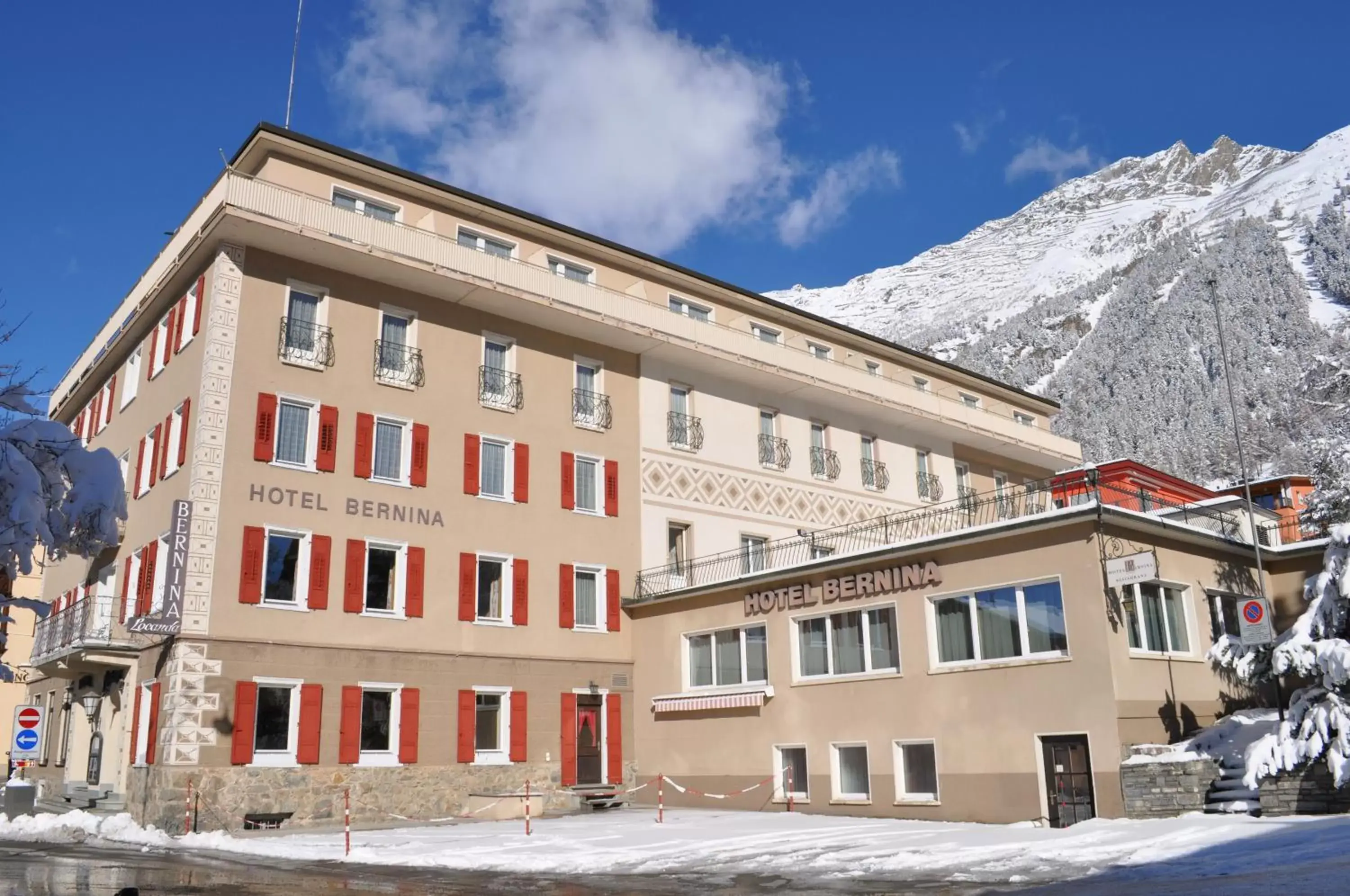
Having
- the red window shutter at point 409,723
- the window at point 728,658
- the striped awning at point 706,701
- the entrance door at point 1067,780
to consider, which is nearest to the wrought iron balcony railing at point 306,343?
the red window shutter at point 409,723

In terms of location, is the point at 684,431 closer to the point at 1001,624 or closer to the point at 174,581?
the point at 1001,624

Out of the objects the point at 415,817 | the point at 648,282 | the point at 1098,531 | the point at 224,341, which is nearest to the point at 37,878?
the point at 415,817

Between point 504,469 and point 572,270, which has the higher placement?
point 572,270

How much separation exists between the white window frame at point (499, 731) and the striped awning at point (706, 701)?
364cm

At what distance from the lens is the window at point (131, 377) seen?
90.7 feet

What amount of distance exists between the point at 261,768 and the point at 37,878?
25.2 ft

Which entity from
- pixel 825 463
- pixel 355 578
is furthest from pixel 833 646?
pixel 825 463

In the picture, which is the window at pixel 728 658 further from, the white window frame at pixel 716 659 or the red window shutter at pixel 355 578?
the red window shutter at pixel 355 578

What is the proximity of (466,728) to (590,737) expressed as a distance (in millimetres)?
3415

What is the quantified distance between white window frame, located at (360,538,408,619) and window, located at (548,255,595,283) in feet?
29.2

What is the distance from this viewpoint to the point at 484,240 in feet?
90.7

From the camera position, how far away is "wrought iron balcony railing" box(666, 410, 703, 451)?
1160 inches

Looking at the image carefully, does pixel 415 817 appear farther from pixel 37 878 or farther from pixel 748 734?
pixel 37 878

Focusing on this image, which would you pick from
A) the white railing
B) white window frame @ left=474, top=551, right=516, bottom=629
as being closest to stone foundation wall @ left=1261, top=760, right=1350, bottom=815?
white window frame @ left=474, top=551, right=516, bottom=629
